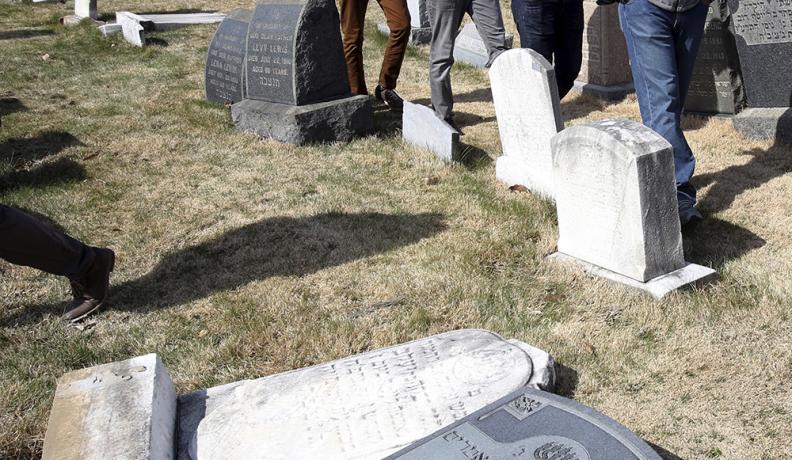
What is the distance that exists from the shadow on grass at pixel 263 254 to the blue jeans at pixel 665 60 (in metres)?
1.35

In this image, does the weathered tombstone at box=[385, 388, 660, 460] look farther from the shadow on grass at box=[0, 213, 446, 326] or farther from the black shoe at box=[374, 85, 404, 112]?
the black shoe at box=[374, 85, 404, 112]

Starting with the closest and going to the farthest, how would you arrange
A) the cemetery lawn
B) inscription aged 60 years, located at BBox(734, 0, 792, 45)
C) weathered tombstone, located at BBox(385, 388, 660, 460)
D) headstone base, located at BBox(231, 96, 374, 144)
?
weathered tombstone, located at BBox(385, 388, 660, 460), the cemetery lawn, inscription aged 60 years, located at BBox(734, 0, 792, 45), headstone base, located at BBox(231, 96, 374, 144)

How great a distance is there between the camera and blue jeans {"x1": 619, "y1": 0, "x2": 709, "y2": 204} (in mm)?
4023

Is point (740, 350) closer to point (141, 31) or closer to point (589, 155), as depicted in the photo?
point (589, 155)

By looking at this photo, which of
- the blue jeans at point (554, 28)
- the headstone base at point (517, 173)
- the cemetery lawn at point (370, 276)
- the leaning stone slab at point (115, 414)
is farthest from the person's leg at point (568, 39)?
the leaning stone slab at point (115, 414)

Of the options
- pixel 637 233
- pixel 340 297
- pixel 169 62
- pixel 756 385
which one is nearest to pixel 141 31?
pixel 169 62

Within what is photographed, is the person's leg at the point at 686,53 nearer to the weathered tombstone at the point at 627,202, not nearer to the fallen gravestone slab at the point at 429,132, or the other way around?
the weathered tombstone at the point at 627,202

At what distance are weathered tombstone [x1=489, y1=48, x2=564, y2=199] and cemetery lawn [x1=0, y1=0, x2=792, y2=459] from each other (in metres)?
0.16

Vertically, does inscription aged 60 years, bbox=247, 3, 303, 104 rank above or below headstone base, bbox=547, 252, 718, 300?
above

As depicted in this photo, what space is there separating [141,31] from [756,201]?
8.45 m

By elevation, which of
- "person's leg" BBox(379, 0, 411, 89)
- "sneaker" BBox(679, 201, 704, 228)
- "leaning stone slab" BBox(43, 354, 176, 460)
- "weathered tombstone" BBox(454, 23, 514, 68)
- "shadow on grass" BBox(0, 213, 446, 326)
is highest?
"person's leg" BBox(379, 0, 411, 89)

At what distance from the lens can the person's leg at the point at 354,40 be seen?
270 inches

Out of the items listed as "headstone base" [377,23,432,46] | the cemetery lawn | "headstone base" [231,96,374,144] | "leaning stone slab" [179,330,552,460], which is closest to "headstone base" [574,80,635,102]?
the cemetery lawn

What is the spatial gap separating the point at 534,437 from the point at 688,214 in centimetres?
229
